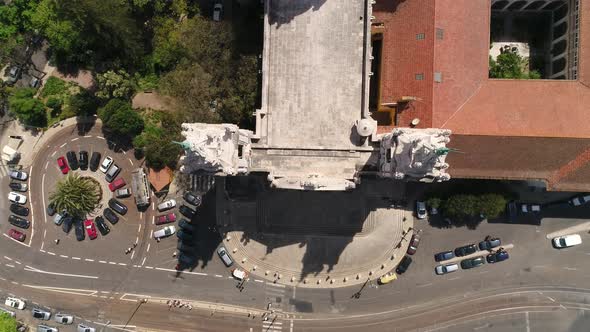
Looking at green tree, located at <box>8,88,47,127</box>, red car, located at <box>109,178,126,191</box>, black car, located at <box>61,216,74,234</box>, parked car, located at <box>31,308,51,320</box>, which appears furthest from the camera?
black car, located at <box>61,216,74,234</box>

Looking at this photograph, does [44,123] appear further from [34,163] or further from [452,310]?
[452,310]

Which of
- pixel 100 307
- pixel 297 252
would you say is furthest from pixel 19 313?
pixel 297 252

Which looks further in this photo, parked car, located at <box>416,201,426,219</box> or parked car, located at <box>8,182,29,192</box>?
parked car, located at <box>8,182,29,192</box>

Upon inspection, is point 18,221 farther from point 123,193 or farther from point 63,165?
point 123,193

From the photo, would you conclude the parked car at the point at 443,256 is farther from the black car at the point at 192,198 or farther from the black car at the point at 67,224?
the black car at the point at 67,224

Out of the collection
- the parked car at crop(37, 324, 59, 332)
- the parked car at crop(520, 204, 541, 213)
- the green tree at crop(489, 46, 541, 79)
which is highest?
the green tree at crop(489, 46, 541, 79)

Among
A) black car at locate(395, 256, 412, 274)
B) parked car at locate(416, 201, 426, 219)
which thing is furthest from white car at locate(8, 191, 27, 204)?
parked car at locate(416, 201, 426, 219)

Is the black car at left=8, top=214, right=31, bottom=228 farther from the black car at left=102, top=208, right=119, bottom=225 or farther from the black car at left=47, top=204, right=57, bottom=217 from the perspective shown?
the black car at left=102, top=208, right=119, bottom=225
